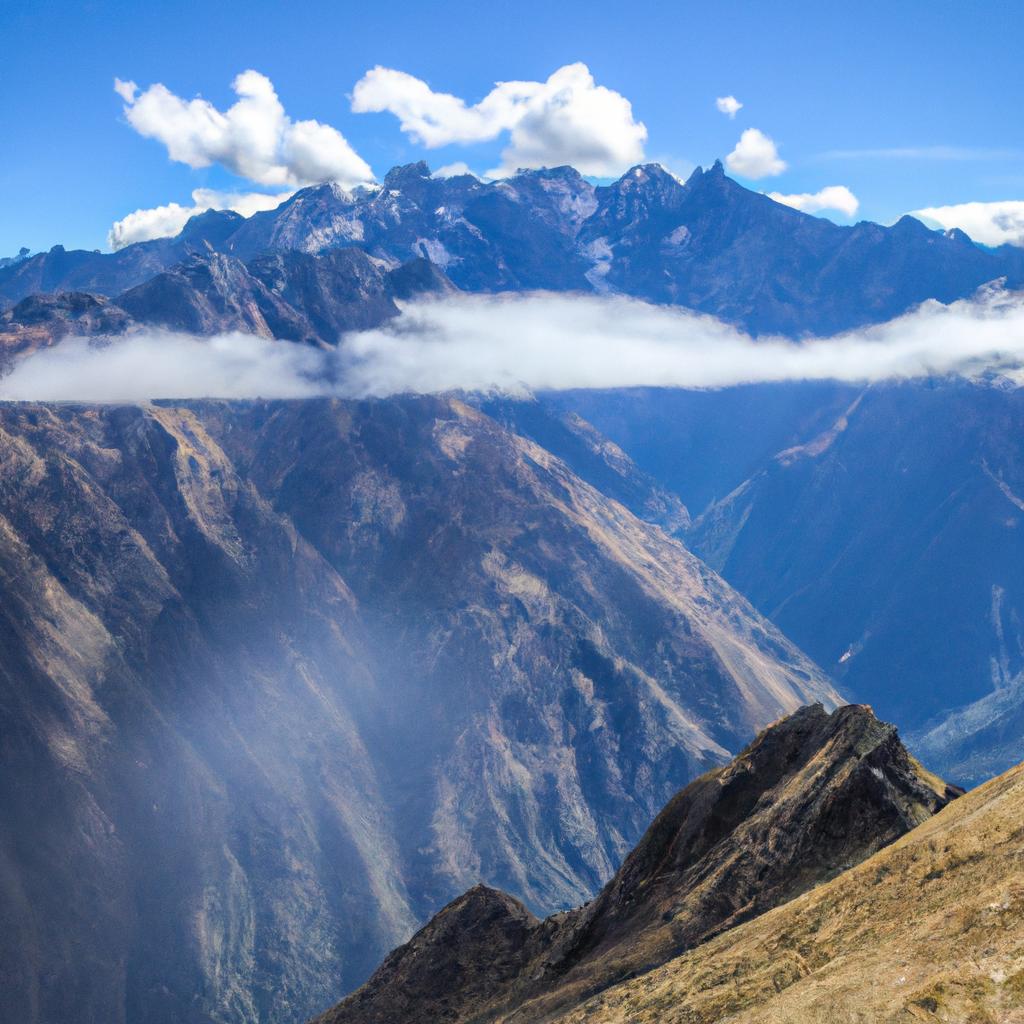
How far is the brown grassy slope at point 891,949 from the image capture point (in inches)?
2297

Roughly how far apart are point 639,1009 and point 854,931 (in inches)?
823

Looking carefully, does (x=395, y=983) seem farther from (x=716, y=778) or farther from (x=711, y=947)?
(x=711, y=947)

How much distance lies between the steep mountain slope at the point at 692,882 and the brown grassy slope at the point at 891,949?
869 centimetres

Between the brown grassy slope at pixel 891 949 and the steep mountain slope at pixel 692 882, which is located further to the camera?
the steep mountain slope at pixel 692 882

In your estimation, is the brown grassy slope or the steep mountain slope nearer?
the brown grassy slope

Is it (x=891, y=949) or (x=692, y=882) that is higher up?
(x=891, y=949)

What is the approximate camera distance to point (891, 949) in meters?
66.3

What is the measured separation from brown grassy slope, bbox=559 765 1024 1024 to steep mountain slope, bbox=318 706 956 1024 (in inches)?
342

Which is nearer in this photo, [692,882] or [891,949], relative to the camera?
[891,949]

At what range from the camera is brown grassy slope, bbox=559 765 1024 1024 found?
191 ft

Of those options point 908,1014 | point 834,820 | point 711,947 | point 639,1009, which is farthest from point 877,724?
point 908,1014

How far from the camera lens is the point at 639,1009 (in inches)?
3312

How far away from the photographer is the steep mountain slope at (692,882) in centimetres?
9575

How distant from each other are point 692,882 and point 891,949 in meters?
40.4
